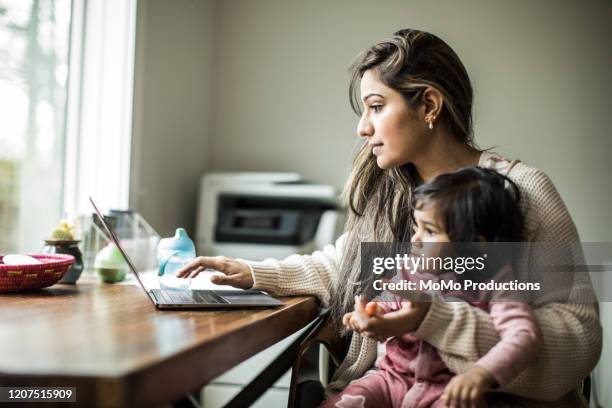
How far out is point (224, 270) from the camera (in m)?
1.32

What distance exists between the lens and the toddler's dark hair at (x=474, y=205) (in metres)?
1.01

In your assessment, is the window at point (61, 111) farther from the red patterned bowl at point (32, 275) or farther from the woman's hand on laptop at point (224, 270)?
the woman's hand on laptop at point (224, 270)

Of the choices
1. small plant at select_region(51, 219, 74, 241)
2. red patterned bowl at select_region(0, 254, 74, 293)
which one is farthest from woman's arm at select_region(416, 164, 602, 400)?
small plant at select_region(51, 219, 74, 241)

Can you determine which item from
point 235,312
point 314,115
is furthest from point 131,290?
point 314,115

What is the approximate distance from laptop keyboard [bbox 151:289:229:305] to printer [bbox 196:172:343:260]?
1.13 meters

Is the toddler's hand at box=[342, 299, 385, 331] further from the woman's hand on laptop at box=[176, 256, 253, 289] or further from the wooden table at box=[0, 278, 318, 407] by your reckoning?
the woman's hand on laptop at box=[176, 256, 253, 289]

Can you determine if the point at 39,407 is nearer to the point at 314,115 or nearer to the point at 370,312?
the point at 370,312

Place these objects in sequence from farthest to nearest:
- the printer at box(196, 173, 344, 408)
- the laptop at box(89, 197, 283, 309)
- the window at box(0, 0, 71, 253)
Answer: the printer at box(196, 173, 344, 408) < the window at box(0, 0, 71, 253) < the laptop at box(89, 197, 283, 309)

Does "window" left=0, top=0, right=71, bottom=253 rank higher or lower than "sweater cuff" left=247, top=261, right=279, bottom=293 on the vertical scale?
higher

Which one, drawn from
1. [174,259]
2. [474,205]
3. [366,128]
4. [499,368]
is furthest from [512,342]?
[174,259]

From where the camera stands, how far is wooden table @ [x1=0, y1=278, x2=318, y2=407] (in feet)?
2.08

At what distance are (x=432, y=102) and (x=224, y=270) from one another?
591 millimetres

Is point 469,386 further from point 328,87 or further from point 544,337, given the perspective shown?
point 328,87

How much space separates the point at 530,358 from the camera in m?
0.92
